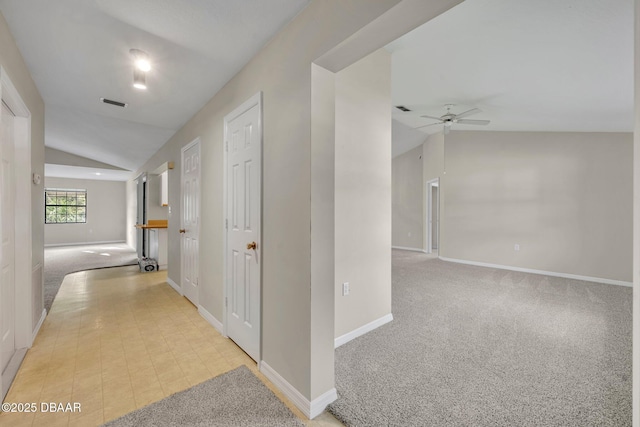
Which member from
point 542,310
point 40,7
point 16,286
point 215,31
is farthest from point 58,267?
point 542,310

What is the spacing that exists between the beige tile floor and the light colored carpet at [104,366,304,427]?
74 millimetres

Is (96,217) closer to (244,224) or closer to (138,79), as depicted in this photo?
(138,79)

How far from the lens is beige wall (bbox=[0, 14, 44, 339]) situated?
1.87 metres

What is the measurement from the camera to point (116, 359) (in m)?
2.21

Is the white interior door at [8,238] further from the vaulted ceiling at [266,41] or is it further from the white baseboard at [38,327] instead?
the vaulted ceiling at [266,41]

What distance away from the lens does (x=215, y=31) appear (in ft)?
6.22

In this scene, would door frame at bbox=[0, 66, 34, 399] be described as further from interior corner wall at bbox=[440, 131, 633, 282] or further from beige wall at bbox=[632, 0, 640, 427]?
interior corner wall at bbox=[440, 131, 633, 282]

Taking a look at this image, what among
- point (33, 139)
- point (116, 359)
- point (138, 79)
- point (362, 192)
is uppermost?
point (138, 79)

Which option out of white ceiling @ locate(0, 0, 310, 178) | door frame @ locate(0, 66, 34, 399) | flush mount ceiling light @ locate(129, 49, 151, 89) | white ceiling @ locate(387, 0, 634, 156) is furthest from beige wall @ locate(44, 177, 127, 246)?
white ceiling @ locate(387, 0, 634, 156)

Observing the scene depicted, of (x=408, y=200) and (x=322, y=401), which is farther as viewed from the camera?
(x=408, y=200)

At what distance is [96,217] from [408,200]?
1098 cm

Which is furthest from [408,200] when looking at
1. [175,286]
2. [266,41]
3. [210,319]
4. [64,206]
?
[64,206]

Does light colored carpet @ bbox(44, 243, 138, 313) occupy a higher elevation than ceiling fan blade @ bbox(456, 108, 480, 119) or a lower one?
lower

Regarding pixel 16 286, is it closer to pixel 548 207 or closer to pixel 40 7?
pixel 40 7
